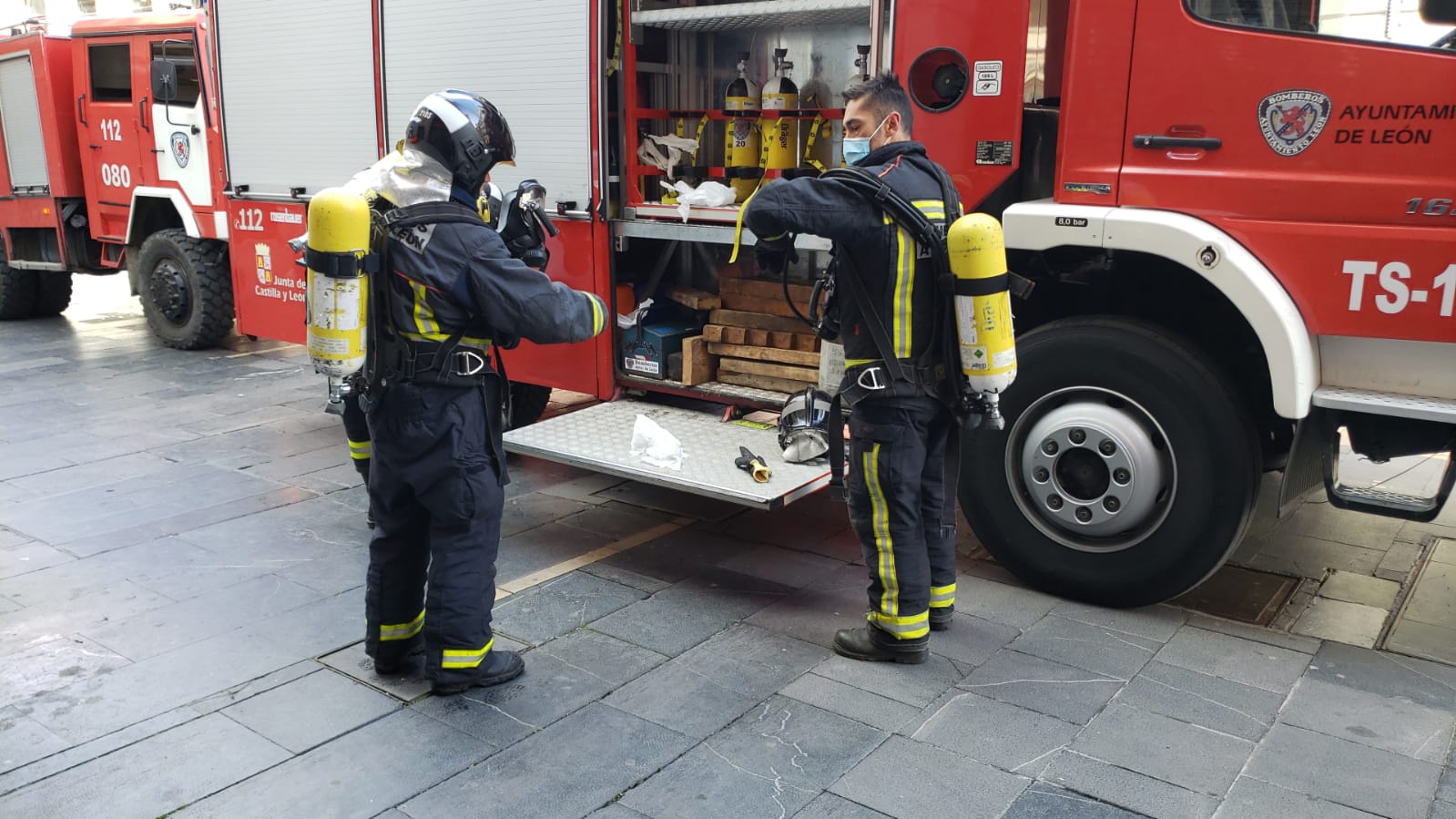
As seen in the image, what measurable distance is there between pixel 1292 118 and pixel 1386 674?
6.32 feet

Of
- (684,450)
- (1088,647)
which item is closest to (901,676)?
(1088,647)

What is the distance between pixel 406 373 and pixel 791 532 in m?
2.44

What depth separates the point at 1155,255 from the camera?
14.0 ft

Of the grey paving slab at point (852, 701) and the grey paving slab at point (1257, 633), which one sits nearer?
the grey paving slab at point (852, 701)

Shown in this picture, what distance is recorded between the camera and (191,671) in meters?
3.99

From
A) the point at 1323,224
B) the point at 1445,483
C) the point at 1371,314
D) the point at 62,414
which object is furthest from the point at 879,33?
the point at 62,414

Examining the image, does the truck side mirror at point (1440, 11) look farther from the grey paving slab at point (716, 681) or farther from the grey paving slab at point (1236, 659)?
the grey paving slab at point (716, 681)

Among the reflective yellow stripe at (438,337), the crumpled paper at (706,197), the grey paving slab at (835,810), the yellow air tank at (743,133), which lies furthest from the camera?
the yellow air tank at (743,133)

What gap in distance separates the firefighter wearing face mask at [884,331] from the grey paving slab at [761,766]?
54 centimetres

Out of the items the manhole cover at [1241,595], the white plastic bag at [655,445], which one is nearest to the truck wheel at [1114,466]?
the manhole cover at [1241,595]

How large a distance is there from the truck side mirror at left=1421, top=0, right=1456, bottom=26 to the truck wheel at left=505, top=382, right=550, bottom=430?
4541 millimetres

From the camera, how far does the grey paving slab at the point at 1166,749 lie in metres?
3.31

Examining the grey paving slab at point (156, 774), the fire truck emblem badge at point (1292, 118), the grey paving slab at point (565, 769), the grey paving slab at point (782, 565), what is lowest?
the grey paving slab at point (782, 565)

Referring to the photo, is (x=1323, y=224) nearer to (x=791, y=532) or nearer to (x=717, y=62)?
(x=791, y=532)
